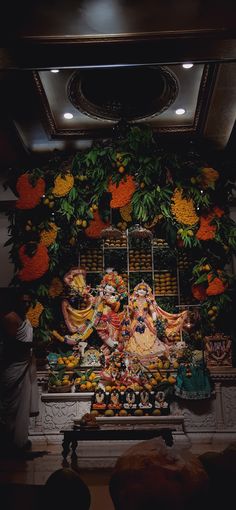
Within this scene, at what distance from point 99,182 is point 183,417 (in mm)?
3655

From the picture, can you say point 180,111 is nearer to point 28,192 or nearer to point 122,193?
point 122,193

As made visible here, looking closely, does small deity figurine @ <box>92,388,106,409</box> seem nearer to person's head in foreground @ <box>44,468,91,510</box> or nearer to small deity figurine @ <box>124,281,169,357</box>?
small deity figurine @ <box>124,281,169,357</box>

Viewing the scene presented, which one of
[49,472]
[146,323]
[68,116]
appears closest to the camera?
[49,472]

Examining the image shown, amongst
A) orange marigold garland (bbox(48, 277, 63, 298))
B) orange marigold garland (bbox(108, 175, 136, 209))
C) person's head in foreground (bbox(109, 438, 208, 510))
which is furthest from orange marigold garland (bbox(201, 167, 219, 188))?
person's head in foreground (bbox(109, 438, 208, 510))

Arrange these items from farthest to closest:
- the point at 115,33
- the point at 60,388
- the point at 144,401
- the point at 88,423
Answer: the point at 60,388, the point at 144,401, the point at 88,423, the point at 115,33

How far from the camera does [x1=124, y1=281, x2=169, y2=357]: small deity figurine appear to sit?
6711 millimetres

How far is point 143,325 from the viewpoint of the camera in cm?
683

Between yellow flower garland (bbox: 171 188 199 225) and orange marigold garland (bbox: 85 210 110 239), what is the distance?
1.24 m

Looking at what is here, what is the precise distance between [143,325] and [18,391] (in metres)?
2.27

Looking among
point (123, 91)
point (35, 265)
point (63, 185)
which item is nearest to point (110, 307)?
point (35, 265)

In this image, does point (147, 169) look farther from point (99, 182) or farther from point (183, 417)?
point (183, 417)

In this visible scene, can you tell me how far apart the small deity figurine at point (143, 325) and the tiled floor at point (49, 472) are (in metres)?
1.59

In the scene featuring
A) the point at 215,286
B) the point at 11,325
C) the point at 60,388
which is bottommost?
the point at 60,388

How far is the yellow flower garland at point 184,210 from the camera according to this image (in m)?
6.54
